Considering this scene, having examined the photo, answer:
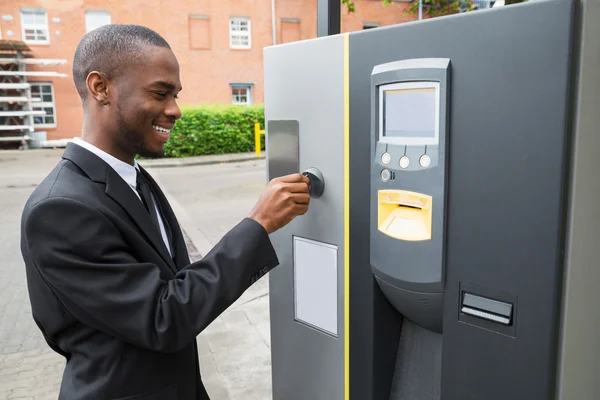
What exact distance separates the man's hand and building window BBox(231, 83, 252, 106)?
63.8 feet

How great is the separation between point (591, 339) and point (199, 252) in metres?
4.94

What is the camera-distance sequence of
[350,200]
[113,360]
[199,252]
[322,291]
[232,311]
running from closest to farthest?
[113,360], [350,200], [322,291], [232,311], [199,252]

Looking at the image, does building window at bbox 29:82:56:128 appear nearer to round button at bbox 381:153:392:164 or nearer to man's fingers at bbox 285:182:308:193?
man's fingers at bbox 285:182:308:193

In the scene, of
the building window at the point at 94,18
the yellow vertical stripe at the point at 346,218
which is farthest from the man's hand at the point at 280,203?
the building window at the point at 94,18

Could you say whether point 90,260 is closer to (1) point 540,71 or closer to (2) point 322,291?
(2) point 322,291

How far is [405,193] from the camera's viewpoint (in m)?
1.35

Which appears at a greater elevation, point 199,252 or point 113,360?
point 113,360

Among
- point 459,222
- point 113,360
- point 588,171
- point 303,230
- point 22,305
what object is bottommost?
point 22,305

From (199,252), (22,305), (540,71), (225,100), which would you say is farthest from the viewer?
(225,100)

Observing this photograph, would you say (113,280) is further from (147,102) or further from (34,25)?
(34,25)

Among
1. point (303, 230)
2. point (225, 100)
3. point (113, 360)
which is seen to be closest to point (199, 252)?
point (303, 230)

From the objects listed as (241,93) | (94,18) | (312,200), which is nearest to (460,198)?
(312,200)

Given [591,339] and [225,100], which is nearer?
[591,339]

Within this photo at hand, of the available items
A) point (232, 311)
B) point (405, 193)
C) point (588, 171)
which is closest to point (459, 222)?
point (405, 193)
